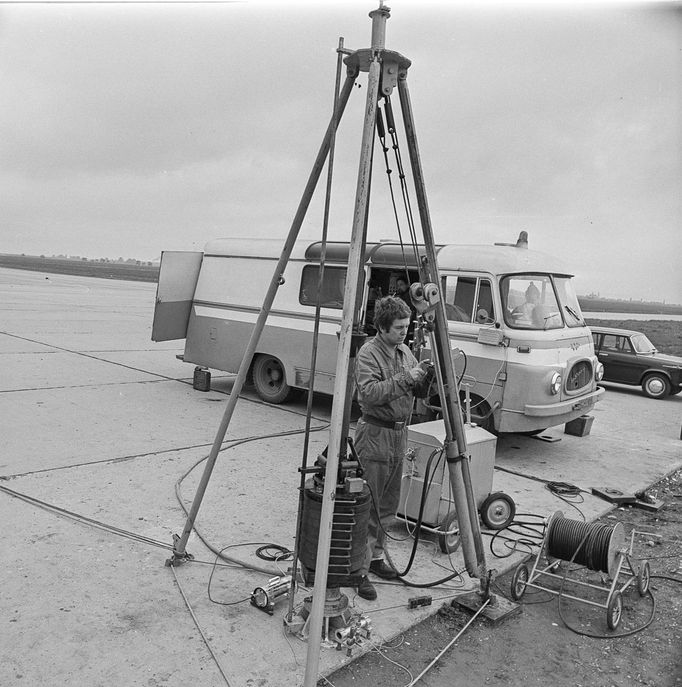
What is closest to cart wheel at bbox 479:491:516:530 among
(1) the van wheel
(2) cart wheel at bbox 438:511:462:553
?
(2) cart wheel at bbox 438:511:462:553

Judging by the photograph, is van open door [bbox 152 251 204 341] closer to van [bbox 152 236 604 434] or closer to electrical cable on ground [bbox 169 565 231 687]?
van [bbox 152 236 604 434]

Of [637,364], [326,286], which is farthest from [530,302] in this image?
[637,364]

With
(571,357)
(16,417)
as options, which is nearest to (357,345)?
(571,357)

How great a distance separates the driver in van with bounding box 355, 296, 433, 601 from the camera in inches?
165

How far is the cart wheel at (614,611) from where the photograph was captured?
4.07 metres

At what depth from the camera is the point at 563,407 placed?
26.2 feet

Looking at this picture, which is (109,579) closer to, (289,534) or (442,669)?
(289,534)

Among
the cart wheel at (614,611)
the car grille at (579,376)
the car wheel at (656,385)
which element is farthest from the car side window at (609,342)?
the cart wheel at (614,611)

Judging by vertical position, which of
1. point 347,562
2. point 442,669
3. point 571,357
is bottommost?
point 442,669

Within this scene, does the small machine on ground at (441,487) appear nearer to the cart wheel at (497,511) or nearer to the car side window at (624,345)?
the cart wheel at (497,511)

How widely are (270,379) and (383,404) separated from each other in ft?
20.9

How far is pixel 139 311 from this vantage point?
26.2 meters

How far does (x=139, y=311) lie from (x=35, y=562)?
22.8 metres

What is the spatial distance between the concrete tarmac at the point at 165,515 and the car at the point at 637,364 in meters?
2.62
